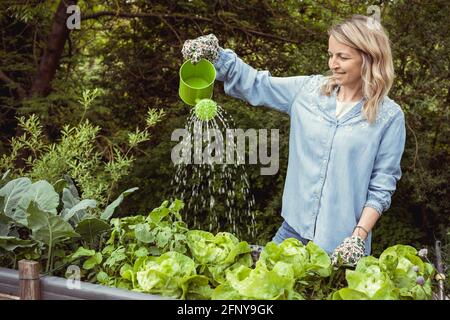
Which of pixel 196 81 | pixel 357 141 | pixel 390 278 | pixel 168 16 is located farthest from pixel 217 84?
pixel 390 278

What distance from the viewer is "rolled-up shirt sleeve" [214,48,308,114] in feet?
7.89

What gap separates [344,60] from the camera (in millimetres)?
2201

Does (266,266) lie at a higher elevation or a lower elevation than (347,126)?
lower

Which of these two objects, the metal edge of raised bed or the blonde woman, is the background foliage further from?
the metal edge of raised bed

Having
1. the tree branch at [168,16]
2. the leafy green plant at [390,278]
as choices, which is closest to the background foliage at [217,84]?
the tree branch at [168,16]

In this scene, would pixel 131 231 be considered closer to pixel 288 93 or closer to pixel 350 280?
pixel 350 280

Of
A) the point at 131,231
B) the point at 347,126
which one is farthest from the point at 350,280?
the point at 347,126

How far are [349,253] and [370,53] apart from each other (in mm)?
751

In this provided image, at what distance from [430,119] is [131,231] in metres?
3.41

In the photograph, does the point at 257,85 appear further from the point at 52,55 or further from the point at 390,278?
the point at 52,55

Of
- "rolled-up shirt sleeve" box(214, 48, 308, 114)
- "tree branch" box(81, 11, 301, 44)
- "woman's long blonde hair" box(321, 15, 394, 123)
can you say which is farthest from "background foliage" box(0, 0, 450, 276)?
"woman's long blonde hair" box(321, 15, 394, 123)
